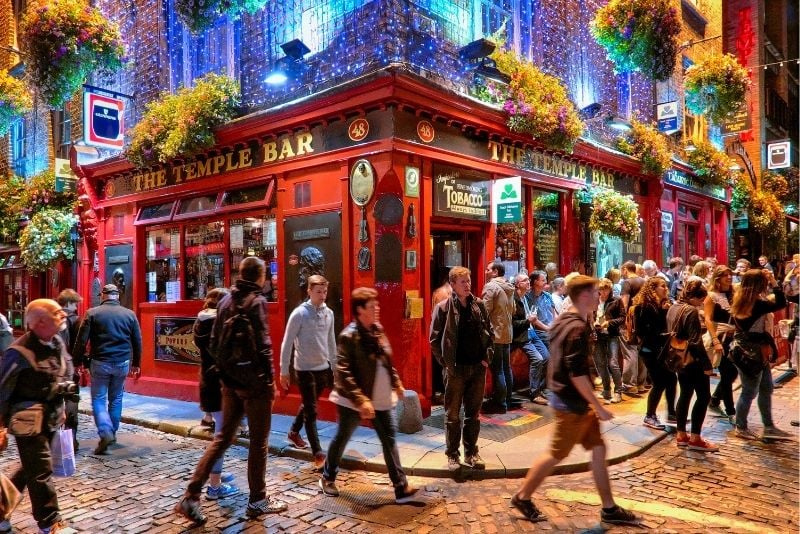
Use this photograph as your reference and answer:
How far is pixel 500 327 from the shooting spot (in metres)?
7.73

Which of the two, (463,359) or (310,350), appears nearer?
(463,359)

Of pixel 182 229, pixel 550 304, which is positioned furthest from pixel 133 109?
pixel 550 304

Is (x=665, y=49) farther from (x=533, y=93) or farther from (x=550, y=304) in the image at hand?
(x=550, y=304)

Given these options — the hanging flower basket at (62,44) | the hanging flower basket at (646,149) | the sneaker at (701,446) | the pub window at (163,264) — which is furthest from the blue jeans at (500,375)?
the hanging flower basket at (62,44)

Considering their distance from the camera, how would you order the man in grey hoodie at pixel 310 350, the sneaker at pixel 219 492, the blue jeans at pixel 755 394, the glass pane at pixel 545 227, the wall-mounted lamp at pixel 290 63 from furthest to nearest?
the glass pane at pixel 545 227, the wall-mounted lamp at pixel 290 63, the blue jeans at pixel 755 394, the man in grey hoodie at pixel 310 350, the sneaker at pixel 219 492

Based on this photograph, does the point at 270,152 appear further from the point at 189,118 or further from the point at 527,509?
the point at 527,509

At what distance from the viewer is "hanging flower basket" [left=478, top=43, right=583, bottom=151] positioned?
9086 millimetres

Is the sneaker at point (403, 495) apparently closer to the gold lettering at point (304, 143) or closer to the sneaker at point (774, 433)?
the sneaker at point (774, 433)

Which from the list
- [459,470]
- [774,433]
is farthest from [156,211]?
[774,433]

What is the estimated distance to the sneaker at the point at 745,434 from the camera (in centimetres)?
680

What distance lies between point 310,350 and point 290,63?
488cm

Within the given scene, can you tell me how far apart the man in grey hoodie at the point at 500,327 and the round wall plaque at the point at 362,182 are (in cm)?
200

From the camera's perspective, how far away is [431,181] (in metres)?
8.09

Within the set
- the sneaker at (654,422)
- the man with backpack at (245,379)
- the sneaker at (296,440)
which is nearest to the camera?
the man with backpack at (245,379)
